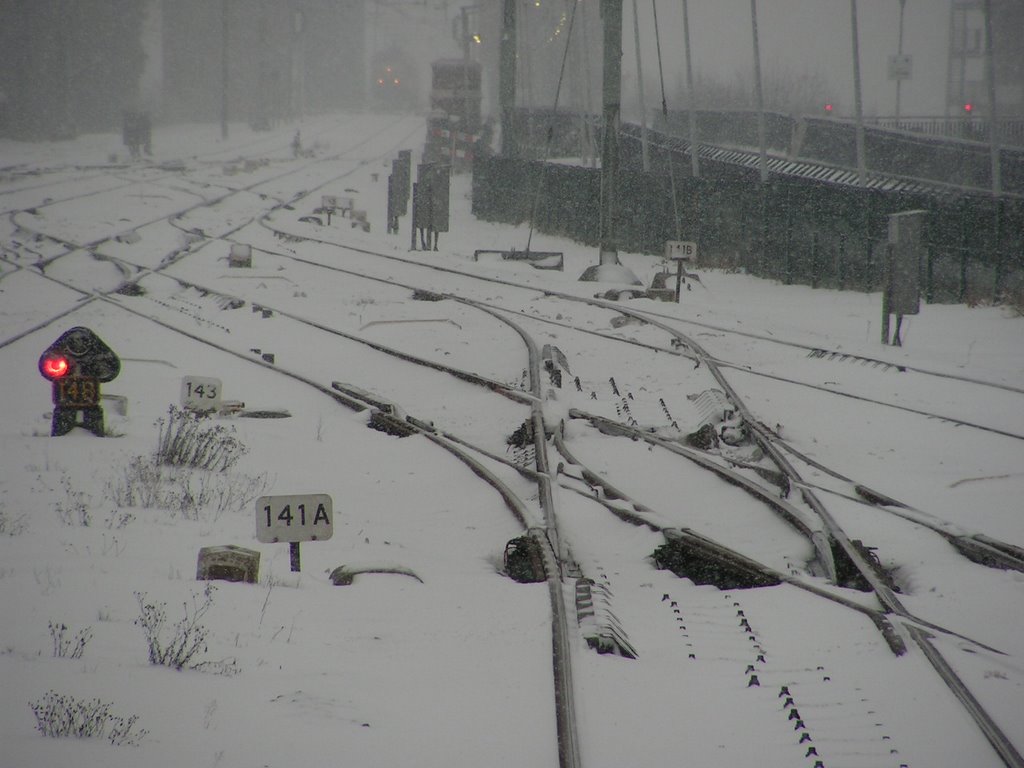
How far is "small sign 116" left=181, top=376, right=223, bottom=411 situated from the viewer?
28.4 ft

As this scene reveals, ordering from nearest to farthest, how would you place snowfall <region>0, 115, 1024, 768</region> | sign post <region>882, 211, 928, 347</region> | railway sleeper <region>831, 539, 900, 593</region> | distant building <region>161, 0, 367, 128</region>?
snowfall <region>0, 115, 1024, 768</region>, railway sleeper <region>831, 539, 900, 593</region>, sign post <region>882, 211, 928, 347</region>, distant building <region>161, 0, 367, 128</region>

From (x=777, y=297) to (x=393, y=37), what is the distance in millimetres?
148293

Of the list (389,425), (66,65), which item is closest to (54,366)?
(389,425)

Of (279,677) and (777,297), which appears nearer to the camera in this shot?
(279,677)

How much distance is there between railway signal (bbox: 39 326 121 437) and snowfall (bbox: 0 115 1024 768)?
0.80 feet

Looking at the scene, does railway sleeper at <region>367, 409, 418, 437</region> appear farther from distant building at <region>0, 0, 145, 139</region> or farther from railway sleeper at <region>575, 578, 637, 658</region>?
distant building at <region>0, 0, 145, 139</region>

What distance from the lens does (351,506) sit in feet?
23.0

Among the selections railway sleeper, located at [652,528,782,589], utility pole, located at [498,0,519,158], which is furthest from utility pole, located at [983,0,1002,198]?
utility pole, located at [498,0,519,158]

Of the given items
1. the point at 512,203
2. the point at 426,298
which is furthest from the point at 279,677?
the point at 512,203

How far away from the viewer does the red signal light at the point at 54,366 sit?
7445mm

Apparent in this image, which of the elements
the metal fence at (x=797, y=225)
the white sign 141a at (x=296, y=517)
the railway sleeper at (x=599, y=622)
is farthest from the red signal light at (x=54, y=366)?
the metal fence at (x=797, y=225)

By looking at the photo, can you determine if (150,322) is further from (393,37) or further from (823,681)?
(393,37)

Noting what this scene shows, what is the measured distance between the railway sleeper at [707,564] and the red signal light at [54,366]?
4.37 meters

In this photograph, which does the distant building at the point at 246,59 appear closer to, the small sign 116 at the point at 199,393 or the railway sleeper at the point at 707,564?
the small sign 116 at the point at 199,393
